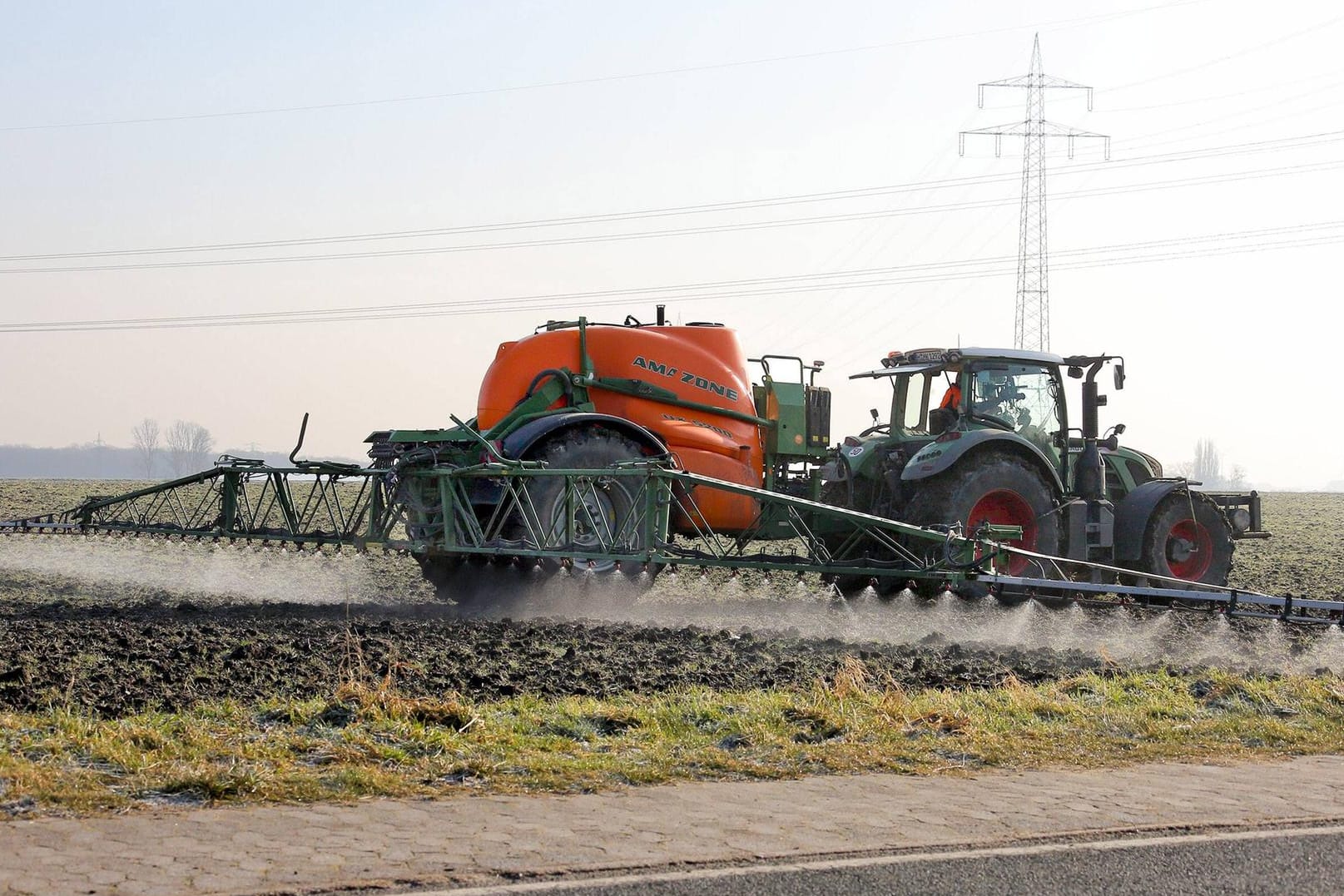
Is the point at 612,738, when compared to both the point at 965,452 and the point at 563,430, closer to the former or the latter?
the point at 563,430

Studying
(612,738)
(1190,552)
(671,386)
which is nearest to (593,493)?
(671,386)

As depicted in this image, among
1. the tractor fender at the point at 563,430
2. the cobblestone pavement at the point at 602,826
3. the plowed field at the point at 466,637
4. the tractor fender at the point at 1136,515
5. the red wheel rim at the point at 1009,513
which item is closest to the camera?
the cobblestone pavement at the point at 602,826

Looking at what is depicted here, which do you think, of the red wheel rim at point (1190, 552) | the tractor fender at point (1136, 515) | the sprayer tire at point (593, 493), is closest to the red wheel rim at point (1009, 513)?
the tractor fender at point (1136, 515)

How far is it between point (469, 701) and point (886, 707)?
2675 mm

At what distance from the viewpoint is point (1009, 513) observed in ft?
50.1

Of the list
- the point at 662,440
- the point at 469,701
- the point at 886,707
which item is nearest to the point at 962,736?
the point at 886,707

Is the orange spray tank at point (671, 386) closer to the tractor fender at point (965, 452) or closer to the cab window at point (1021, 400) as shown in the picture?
the tractor fender at point (965, 452)

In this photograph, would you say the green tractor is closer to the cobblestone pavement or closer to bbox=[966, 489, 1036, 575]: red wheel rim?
bbox=[966, 489, 1036, 575]: red wheel rim

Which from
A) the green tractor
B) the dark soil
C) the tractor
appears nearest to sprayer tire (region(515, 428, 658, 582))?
the tractor

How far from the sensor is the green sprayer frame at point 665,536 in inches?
526

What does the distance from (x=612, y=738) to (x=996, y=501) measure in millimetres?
7818

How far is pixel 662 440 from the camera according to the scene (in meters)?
16.1

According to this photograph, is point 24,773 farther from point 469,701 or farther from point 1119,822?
point 1119,822

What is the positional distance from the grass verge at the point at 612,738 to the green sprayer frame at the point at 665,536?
2.87 m
